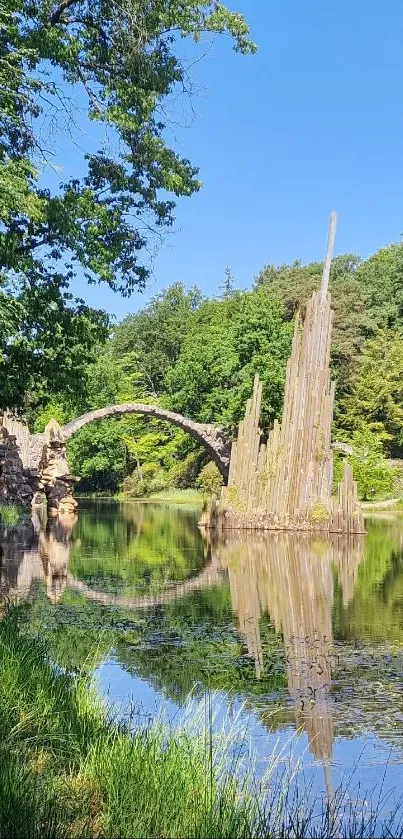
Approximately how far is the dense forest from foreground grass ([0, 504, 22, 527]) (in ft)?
18.5

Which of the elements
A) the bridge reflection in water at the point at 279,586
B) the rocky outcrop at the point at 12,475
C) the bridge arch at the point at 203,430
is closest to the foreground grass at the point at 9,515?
the rocky outcrop at the point at 12,475

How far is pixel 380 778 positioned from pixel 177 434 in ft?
199

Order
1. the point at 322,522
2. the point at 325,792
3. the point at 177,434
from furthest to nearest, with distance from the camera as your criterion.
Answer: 1. the point at 177,434
2. the point at 322,522
3. the point at 325,792

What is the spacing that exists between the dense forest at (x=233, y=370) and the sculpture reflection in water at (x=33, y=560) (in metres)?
6.49

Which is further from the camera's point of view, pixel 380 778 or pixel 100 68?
pixel 100 68

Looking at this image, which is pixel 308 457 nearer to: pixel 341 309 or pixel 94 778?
pixel 94 778

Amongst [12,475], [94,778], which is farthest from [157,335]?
[94,778]

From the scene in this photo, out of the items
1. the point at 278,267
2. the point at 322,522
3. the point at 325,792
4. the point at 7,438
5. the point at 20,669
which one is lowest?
the point at 325,792

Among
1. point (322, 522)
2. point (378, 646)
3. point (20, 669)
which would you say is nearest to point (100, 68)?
point (378, 646)

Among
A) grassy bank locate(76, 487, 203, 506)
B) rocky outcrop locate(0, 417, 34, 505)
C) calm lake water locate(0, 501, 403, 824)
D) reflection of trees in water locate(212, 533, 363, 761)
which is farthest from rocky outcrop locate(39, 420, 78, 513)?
calm lake water locate(0, 501, 403, 824)

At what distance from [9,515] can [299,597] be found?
20.0 metres

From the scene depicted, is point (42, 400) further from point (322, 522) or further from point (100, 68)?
point (322, 522)

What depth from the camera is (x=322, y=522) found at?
89.2ft

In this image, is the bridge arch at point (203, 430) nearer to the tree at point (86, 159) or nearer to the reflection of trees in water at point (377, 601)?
the reflection of trees in water at point (377, 601)
